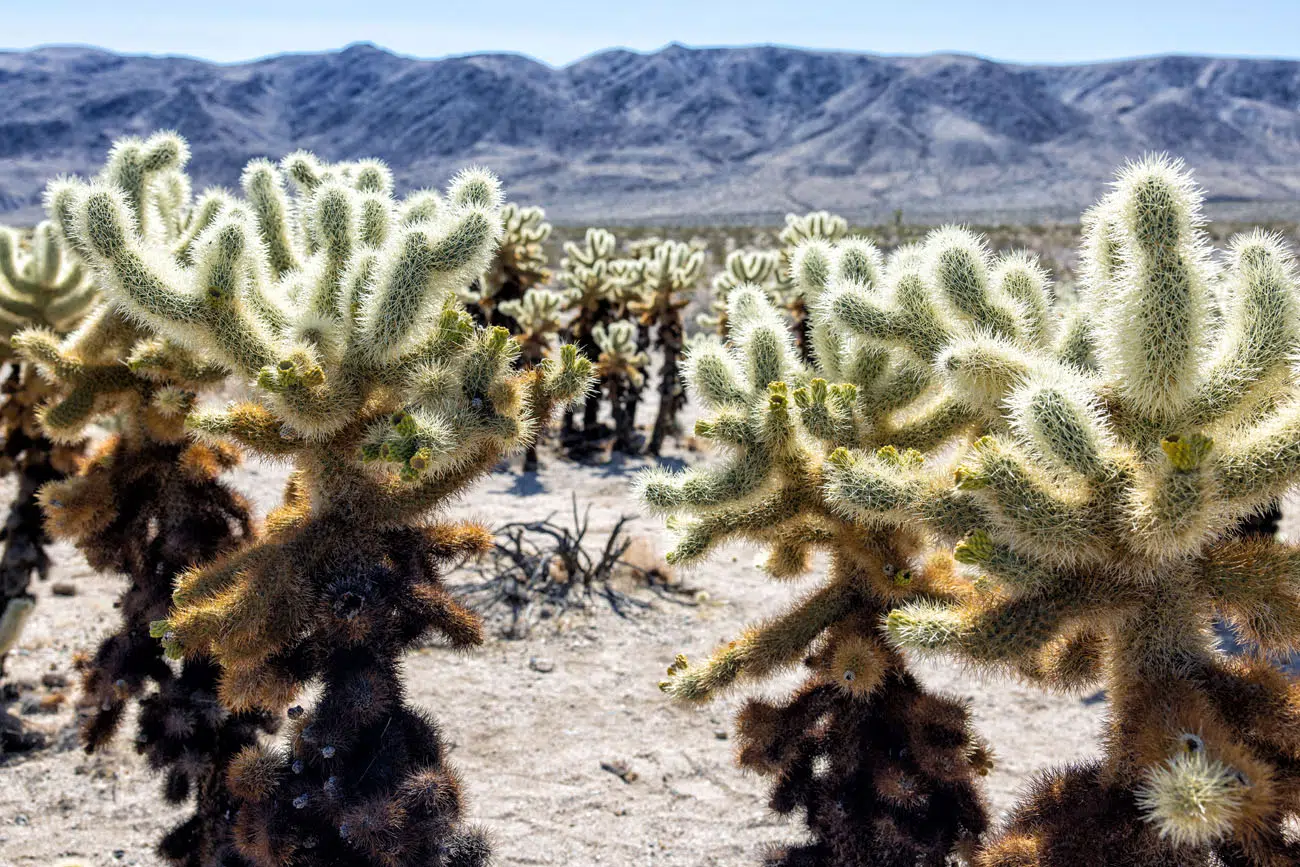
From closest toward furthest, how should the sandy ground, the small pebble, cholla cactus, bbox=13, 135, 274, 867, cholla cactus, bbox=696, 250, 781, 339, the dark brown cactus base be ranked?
the dark brown cactus base → cholla cactus, bbox=13, 135, 274, 867 → the sandy ground → the small pebble → cholla cactus, bbox=696, 250, 781, 339

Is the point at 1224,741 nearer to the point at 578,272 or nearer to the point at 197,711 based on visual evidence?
the point at 197,711

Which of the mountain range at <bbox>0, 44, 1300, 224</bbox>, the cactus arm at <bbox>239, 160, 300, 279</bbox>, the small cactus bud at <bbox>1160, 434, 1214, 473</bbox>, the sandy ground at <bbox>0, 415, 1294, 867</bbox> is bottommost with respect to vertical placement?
→ the sandy ground at <bbox>0, 415, 1294, 867</bbox>

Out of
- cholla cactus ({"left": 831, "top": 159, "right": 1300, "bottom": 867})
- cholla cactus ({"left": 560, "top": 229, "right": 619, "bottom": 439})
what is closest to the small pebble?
cholla cactus ({"left": 831, "top": 159, "right": 1300, "bottom": 867})

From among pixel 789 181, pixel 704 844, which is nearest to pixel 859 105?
pixel 789 181

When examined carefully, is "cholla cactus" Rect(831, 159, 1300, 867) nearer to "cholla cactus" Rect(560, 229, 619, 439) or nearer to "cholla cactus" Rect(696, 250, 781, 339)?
"cholla cactus" Rect(696, 250, 781, 339)

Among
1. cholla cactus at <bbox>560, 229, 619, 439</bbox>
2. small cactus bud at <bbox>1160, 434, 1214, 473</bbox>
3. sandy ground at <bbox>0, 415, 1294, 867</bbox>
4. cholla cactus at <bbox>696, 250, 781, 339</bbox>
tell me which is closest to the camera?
small cactus bud at <bbox>1160, 434, 1214, 473</bbox>

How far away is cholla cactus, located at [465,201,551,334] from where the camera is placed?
10789mm

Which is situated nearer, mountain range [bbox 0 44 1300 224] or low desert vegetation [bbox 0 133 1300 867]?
low desert vegetation [bbox 0 133 1300 867]

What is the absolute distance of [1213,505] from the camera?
1.81 metres

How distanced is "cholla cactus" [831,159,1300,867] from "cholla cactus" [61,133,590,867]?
112 cm

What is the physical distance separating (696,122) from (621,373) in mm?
130258

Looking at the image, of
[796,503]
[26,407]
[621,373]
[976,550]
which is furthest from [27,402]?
[621,373]

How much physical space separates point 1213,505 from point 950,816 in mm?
1323

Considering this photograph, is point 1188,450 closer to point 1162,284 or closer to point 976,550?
point 1162,284
